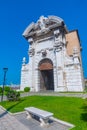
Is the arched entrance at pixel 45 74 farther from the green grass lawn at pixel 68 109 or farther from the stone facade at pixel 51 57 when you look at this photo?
the green grass lawn at pixel 68 109

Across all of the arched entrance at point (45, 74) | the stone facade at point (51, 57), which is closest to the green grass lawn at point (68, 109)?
the stone facade at point (51, 57)

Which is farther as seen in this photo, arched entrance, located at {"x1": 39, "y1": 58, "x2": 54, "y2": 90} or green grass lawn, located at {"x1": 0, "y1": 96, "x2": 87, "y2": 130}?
arched entrance, located at {"x1": 39, "y1": 58, "x2": 54, "y2": 90}

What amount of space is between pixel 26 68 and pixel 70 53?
7893 millimetres

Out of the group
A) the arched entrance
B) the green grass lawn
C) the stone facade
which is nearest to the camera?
the green grass lawn

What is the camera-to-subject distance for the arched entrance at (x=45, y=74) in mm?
19956

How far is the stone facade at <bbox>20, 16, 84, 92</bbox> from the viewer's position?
17033 mm

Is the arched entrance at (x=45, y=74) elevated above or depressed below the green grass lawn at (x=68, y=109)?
above

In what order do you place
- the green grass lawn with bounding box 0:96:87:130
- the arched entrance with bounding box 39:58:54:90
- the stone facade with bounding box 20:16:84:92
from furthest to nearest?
the arched entrance with bounding box 39:58:54:90
the stone facade with bounding box 20:16:84:92
the green grass lawn with bounding box 0:96:87:130

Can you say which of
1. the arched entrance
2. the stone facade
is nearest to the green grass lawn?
the stone facade

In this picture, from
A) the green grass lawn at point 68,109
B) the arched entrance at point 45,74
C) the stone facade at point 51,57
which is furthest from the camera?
the arched entrance at point 45,74

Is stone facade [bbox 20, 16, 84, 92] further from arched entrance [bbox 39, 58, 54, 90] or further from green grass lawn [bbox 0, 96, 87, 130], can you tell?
green grass lawn [bbox 0, 96, 87, 130]

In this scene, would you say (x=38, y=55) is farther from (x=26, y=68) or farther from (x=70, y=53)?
(x=70, y=53)

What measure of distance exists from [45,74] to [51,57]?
4.17 meters

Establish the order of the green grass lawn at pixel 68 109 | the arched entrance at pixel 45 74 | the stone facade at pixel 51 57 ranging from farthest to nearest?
the arched entrance at pixel 45 74
the stone facade at pixel 51 57
the green grass lawn at pixel 68 109
